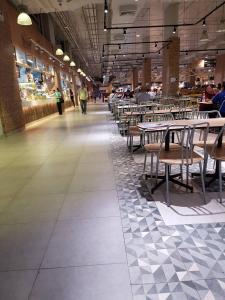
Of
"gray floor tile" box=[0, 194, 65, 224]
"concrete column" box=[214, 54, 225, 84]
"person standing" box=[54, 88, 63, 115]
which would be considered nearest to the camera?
"gray floor tile" box=[0, 194, 65, 224]

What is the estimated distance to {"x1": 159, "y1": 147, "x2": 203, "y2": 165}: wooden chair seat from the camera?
2986mm

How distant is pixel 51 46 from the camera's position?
51.9 ft

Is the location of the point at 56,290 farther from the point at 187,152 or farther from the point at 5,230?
the point at 187,152

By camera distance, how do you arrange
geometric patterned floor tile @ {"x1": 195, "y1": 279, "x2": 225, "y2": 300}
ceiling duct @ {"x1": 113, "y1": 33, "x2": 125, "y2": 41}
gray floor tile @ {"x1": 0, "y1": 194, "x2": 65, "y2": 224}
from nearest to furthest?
geometric patterned floor tile @ {"x1": 195, "y1": 279, "x2": 225, "y2": 300} < gray floor tile @ {"x1": 0, "y1": 194, "x2": 65, "y2": 224} < ceiling duct @ {"x1": 113, "y1": 33, "x2": 125, "y2": 41}

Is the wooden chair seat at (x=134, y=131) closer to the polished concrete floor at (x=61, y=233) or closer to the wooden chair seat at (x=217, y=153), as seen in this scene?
the polished concrete floor at (x=61, y=233)

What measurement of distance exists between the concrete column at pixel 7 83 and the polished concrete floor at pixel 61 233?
4154 millimetres

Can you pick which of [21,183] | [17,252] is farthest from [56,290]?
[21,183]

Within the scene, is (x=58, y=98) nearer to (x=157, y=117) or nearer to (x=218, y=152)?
(x=157, y=117)

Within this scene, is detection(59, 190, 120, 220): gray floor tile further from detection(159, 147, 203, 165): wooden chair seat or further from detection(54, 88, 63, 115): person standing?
detection(54, 88, 63, 115): person standing

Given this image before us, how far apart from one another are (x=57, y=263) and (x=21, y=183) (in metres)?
2.21

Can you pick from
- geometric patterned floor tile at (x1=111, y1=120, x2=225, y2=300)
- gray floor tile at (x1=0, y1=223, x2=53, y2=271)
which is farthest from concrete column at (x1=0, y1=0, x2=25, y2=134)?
geometric patterned floor tile at (x1=111, y1=120, x2=225, y2=300)

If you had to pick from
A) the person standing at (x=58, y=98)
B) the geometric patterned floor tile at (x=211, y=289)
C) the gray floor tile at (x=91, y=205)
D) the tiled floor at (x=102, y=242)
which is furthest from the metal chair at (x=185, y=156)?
the person standing at (x=58, y=98)

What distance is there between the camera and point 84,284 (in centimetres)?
189

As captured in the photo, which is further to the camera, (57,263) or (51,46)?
(51,46)
